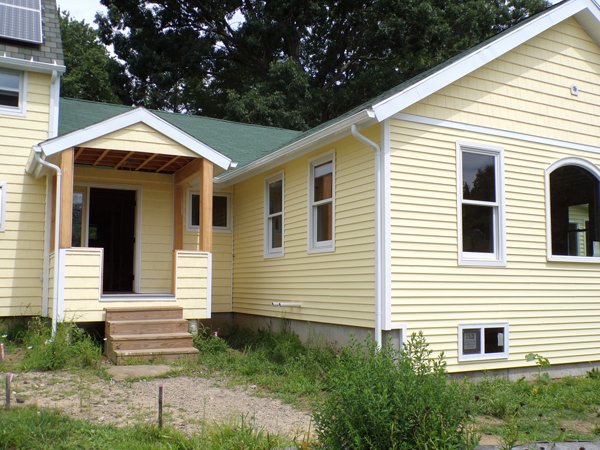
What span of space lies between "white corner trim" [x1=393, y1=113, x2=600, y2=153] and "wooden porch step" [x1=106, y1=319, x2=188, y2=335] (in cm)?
457

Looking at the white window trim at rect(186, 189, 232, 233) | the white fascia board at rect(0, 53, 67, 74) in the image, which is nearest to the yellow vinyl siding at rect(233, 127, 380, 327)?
the white window trim at rect(186, 189, 232, 233)

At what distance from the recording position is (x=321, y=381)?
26.0 ft

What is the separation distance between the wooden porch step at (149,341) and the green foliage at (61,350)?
282mm

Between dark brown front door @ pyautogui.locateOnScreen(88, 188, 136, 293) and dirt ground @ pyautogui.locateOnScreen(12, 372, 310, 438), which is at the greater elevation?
dark brown front door @ pyautogui.locateOnScreen(88, 188, 136, 293)

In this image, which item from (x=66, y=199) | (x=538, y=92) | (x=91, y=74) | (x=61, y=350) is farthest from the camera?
(x=91, y=74)

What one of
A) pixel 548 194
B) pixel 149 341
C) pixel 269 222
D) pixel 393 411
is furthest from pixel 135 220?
pixel 393 411

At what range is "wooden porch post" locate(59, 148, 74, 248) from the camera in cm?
929

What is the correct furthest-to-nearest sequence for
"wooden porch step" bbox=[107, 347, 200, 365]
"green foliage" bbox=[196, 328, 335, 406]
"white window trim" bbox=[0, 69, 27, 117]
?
"white window trim" bbox=[0, 69, 27, 117], "wooden porch step" bbox=[107, 347, 200, 365], "green foliage" bbox=[196, 328, 335, 406]

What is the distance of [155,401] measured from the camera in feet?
22.1

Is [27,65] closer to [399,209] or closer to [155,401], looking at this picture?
[155,401]

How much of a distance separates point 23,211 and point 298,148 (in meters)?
4.94

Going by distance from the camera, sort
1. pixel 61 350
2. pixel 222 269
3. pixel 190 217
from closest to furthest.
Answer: pixel 61 350, pixel 190 217, pixel 222 269

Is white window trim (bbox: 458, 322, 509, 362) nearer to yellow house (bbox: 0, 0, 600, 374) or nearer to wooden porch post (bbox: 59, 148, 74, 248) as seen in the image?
yellow house (bbox: 0, 0, 600, 374)

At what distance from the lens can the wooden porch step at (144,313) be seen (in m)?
9.48
